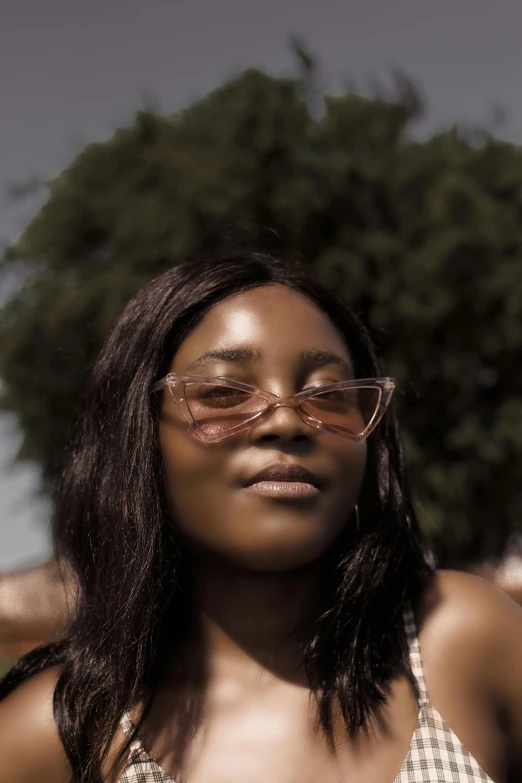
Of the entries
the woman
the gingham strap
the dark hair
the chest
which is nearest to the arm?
the dark hair

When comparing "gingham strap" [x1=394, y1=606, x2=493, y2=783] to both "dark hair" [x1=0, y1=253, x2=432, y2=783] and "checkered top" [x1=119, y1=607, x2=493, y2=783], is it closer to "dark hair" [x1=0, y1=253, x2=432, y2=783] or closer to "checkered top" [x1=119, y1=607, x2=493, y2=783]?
"checkered top" [x1=119, y1=607, x2=493, y2=783]

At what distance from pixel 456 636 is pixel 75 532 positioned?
0.90 metres

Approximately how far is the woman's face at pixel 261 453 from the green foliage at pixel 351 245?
31.0 ft

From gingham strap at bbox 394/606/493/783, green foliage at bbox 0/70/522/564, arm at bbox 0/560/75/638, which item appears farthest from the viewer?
green foliage at bbox 0/70/522/564

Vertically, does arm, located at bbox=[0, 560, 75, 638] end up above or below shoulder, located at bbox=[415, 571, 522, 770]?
below

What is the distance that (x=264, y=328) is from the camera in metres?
1.99

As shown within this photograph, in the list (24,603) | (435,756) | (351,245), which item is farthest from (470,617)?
(351,245)

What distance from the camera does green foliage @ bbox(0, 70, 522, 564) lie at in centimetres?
1214

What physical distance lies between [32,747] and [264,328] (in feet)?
3.21

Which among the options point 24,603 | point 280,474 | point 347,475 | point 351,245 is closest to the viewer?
point 280,474

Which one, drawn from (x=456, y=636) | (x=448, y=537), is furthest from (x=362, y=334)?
(x=448, y=537)

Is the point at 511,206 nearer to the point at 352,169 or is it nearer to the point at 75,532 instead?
the point at 352,169

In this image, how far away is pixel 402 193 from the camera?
13.2 m

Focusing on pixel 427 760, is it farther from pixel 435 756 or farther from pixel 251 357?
pixel 251 357
